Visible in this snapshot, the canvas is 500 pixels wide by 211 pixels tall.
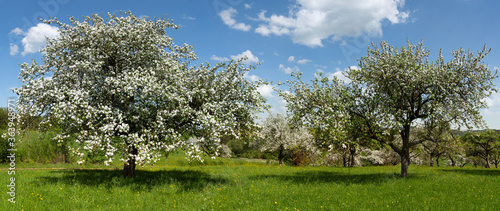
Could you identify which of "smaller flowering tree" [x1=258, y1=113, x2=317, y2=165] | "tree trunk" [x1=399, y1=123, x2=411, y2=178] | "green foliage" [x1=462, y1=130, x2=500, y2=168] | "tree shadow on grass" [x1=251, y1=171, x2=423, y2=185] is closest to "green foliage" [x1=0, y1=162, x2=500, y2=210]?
"tree shadow on grass" [x1=251, y1=171, x2=423, y2=185]

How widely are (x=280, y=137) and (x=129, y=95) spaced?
3268 cm

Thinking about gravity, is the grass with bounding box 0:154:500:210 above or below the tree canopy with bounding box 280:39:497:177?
below

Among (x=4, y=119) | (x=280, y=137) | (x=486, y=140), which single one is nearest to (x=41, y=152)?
(x=4, y=119)

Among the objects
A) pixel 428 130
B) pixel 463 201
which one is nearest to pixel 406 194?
pixel 463 201

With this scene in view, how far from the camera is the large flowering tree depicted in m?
14.9

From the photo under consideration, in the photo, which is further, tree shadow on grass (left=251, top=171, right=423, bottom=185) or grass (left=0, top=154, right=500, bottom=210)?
tree shadow on grass (left=251, top=171, right=423, bottom=185)

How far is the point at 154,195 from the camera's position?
1473 centimetres

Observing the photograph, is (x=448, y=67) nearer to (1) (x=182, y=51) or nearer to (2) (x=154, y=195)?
(1) (x=182, y=51)

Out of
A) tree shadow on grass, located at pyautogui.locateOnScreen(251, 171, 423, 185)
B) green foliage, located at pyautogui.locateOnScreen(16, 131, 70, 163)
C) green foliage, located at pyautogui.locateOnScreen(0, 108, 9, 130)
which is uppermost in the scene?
green foliage, located at pyautogui.locateOnScreen(0, 108, 9, 130)

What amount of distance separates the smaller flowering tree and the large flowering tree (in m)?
26.8

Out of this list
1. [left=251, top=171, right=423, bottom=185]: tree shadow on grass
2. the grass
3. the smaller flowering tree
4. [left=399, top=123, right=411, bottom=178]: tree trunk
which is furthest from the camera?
the smaller flowering tree

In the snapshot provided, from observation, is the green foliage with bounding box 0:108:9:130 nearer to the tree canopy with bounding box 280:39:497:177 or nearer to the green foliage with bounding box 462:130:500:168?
the tree canopy with bounding box 280:39:497:177

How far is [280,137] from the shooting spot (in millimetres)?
45594

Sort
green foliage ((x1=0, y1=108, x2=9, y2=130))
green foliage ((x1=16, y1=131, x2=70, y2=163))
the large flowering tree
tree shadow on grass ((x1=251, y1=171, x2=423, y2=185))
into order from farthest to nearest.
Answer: green foliage ((x1=16, y1=131, x2=70, y2=163)) < green foliage ((x1=0, y1=108, x2=9, y2=130)) < tree shadow on grass ((x1=251, y1=171, x2=423, y2=185)) < the large flowering tree
